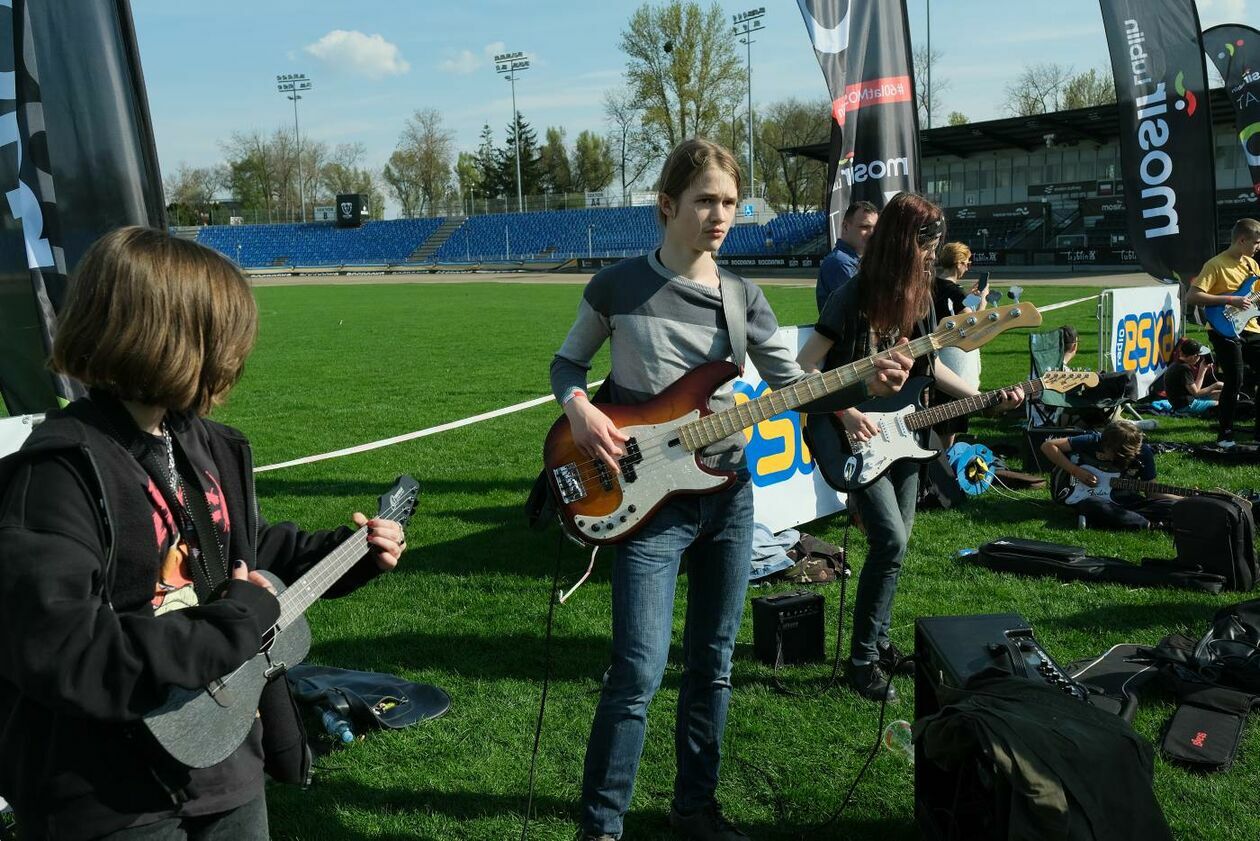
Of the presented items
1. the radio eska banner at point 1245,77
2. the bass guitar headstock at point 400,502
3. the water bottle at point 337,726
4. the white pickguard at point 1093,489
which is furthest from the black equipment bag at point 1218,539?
the radio eska banner at point 1245,77

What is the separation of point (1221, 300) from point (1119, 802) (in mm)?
8816

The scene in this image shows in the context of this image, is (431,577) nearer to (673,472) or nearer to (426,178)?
(673,472)

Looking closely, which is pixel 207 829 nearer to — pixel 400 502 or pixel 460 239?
pixel 400 502

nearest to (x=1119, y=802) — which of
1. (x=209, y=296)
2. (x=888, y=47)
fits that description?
(x=209, y=296)

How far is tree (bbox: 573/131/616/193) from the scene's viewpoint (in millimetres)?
90562

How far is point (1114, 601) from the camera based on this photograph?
223 inches

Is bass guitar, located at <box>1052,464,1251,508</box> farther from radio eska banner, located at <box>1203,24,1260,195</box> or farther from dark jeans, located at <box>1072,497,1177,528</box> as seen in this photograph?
radio eska banner, located at <box>1203,24,1260,195</box>

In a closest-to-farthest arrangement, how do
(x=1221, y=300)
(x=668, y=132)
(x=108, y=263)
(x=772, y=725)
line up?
(x=108, y=263) → (x=772, y=725) → (x=1221, y=300) → (x=668, y=132)

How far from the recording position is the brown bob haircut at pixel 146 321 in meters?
1.76

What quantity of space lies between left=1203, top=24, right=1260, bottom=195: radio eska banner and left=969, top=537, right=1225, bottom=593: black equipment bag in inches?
430

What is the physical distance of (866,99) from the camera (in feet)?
27.2

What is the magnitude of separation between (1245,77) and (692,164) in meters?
15.2

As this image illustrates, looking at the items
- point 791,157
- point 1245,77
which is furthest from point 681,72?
point 1245,77

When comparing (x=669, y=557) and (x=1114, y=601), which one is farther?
(x=1114, y=601)
